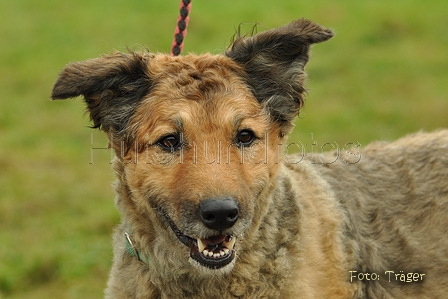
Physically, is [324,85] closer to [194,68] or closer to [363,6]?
[363,6]

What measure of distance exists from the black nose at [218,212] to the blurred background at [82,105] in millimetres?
1800

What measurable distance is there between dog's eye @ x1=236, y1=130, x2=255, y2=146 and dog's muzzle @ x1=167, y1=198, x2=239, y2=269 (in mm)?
482

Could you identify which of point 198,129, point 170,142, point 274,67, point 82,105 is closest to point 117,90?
point 170,142

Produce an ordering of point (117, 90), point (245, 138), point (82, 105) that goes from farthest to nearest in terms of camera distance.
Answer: point (82, 105)
point (117, 90)
point (245, 138)

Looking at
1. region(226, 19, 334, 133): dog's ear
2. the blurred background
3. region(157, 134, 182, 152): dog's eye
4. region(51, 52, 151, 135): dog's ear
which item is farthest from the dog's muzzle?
the blurred background

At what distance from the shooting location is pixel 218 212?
4.07m

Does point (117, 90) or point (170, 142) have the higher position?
point (117, 90)

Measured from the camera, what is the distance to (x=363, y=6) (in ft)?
51.3

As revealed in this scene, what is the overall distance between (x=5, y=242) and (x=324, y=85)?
681 cm

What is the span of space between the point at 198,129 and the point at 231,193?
1.56 ft

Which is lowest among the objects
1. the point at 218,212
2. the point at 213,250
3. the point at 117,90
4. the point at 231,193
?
the point at 213,250

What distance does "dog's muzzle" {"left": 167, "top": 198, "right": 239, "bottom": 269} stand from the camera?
408 centimetres

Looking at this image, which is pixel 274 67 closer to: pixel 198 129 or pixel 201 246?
pixel 198 129

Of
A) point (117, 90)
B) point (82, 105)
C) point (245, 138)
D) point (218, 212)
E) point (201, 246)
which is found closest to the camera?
point (218, 212)
